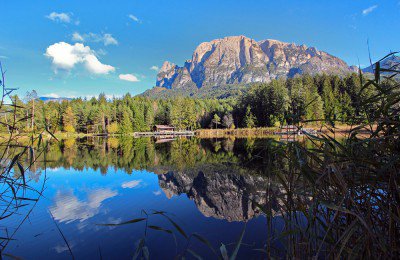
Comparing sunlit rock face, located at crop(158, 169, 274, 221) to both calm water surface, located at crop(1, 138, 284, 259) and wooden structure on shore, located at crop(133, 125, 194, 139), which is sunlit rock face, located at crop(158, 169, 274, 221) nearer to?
calm water surface, located at crop(1, 138, 284, 259)

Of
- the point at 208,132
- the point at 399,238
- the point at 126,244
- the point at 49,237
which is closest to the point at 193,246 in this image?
the point at 126,244

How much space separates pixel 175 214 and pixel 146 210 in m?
1.10

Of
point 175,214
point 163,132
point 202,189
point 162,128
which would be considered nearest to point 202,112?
point 162,128

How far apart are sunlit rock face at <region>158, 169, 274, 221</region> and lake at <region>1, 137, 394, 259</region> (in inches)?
1.5

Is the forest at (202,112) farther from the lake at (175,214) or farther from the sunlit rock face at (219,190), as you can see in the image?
the lake at (175,214)

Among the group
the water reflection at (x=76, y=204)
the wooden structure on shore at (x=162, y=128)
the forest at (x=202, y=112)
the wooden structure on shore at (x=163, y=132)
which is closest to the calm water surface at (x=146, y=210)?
the water reflection at (x=76, y=204)

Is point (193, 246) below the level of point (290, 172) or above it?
below

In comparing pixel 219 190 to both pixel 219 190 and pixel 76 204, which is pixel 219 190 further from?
pixel 76 204

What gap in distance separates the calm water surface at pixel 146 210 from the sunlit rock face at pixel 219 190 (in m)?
0.03

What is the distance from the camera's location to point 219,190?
1108 cm

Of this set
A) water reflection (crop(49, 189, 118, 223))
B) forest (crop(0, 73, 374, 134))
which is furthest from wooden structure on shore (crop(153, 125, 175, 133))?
water reflection (crop(49, 189, 118, 223))

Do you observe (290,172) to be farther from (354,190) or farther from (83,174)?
(83,174)

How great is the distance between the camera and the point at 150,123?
3292 inches

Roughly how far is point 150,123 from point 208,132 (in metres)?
24.7
